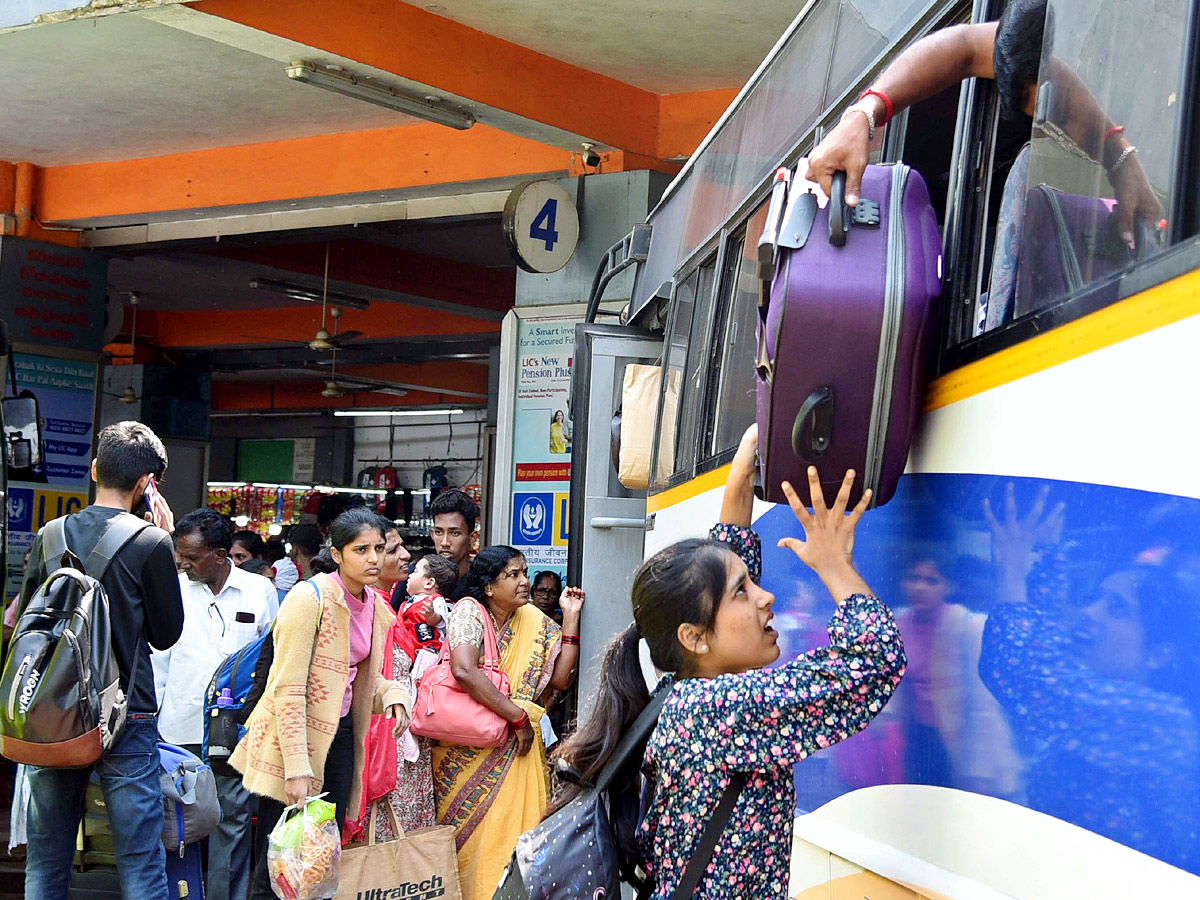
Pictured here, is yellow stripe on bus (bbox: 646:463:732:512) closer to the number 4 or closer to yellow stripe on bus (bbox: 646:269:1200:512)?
yellow stripe on bus (bbox: 646:269:1200:512)

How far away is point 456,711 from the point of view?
5.11 meters

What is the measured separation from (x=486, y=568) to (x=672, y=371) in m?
1.12

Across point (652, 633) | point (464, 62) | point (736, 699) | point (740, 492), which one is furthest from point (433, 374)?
point (736, 699)

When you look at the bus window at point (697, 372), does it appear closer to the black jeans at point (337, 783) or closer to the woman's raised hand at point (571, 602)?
the woman's raised hand at point (571, 602)

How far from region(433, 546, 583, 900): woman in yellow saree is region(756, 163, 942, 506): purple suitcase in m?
3.19

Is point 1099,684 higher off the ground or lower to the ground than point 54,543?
higher

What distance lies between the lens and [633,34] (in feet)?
26.1

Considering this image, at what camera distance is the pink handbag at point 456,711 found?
5113 millimetres

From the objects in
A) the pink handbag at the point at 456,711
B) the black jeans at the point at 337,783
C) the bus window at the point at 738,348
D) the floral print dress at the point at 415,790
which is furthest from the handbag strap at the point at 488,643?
the bus window at the point at 738,348

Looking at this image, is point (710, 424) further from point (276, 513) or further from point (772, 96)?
point (276, 513)

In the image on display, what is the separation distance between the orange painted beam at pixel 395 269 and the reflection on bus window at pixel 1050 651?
11.2 meters

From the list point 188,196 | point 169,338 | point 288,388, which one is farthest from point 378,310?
point 288,388

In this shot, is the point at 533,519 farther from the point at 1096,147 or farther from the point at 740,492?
the point at 1096,147

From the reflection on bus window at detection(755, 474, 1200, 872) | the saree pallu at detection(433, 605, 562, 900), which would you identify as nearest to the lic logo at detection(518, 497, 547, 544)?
the saree pallu at detection(433, 605, 562, 900)
